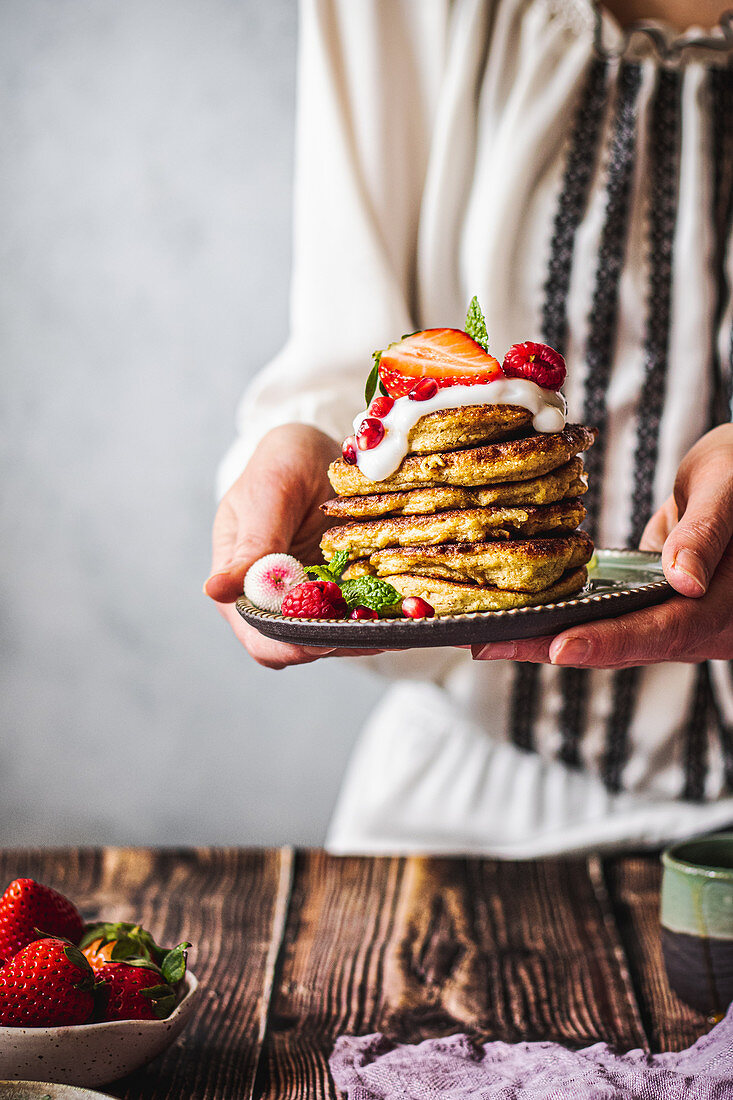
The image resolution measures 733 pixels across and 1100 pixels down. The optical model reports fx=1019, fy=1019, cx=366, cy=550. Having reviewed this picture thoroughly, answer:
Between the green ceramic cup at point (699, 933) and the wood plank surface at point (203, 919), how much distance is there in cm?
48

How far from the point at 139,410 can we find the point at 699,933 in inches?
86.8

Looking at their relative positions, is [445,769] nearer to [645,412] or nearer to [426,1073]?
[645,412]

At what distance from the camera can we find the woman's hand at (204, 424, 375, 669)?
1.23m

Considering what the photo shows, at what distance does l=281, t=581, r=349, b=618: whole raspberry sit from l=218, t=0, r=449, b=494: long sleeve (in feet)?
2.11

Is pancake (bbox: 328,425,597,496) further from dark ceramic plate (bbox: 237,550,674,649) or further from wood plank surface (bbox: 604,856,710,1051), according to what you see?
wood plank surface (bbox: 604,856,710,1051)

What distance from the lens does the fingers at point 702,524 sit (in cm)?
105

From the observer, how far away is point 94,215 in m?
2.83

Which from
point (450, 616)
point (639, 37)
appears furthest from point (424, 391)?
point (639, 37)

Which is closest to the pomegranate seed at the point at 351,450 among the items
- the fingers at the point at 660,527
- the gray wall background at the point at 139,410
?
the fingers at the point at 660,527

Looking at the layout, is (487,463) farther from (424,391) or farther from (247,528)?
(247,528)

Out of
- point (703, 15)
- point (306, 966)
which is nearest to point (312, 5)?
point (703, 15)

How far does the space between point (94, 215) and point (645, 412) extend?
1816mm

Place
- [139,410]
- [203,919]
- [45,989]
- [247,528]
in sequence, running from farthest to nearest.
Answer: [139,410], [203,919], [247,528], [45,989]

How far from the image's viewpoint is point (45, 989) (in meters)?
0.92
